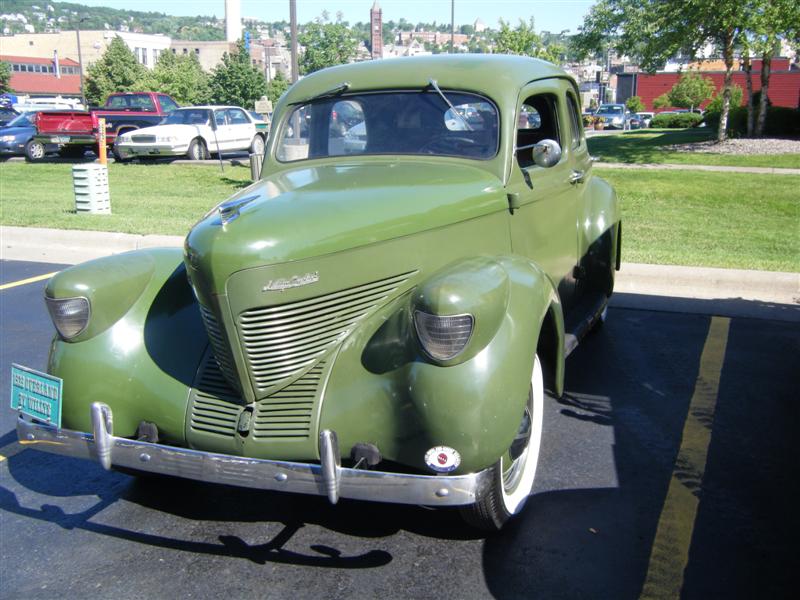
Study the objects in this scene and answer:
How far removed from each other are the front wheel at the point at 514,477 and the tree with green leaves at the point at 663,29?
15.5 metres

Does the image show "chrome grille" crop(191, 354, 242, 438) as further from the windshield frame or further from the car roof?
the car roof

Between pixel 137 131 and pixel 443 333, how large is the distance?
18372 mm

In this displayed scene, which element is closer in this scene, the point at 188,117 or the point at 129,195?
the point at 129,195

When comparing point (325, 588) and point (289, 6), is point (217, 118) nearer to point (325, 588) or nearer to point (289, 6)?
point (289, 6)

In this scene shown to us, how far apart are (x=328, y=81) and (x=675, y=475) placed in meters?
2.94

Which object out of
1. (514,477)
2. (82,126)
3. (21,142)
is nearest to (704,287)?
(514,477)

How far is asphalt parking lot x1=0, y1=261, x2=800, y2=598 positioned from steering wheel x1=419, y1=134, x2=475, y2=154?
1.68 meters

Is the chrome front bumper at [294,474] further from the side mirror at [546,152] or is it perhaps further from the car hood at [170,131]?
the car hood at [170,131]

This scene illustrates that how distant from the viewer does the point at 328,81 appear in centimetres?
480

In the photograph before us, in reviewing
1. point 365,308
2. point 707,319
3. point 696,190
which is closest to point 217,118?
point 696,190

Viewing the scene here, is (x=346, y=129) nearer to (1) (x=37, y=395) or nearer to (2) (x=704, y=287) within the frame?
(1) (x=37, y=395)

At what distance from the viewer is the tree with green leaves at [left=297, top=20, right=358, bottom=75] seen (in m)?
49.1

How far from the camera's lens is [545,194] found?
14.9ft

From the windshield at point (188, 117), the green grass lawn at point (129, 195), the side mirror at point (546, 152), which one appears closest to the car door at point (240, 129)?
the windshield at point (188, 117)
